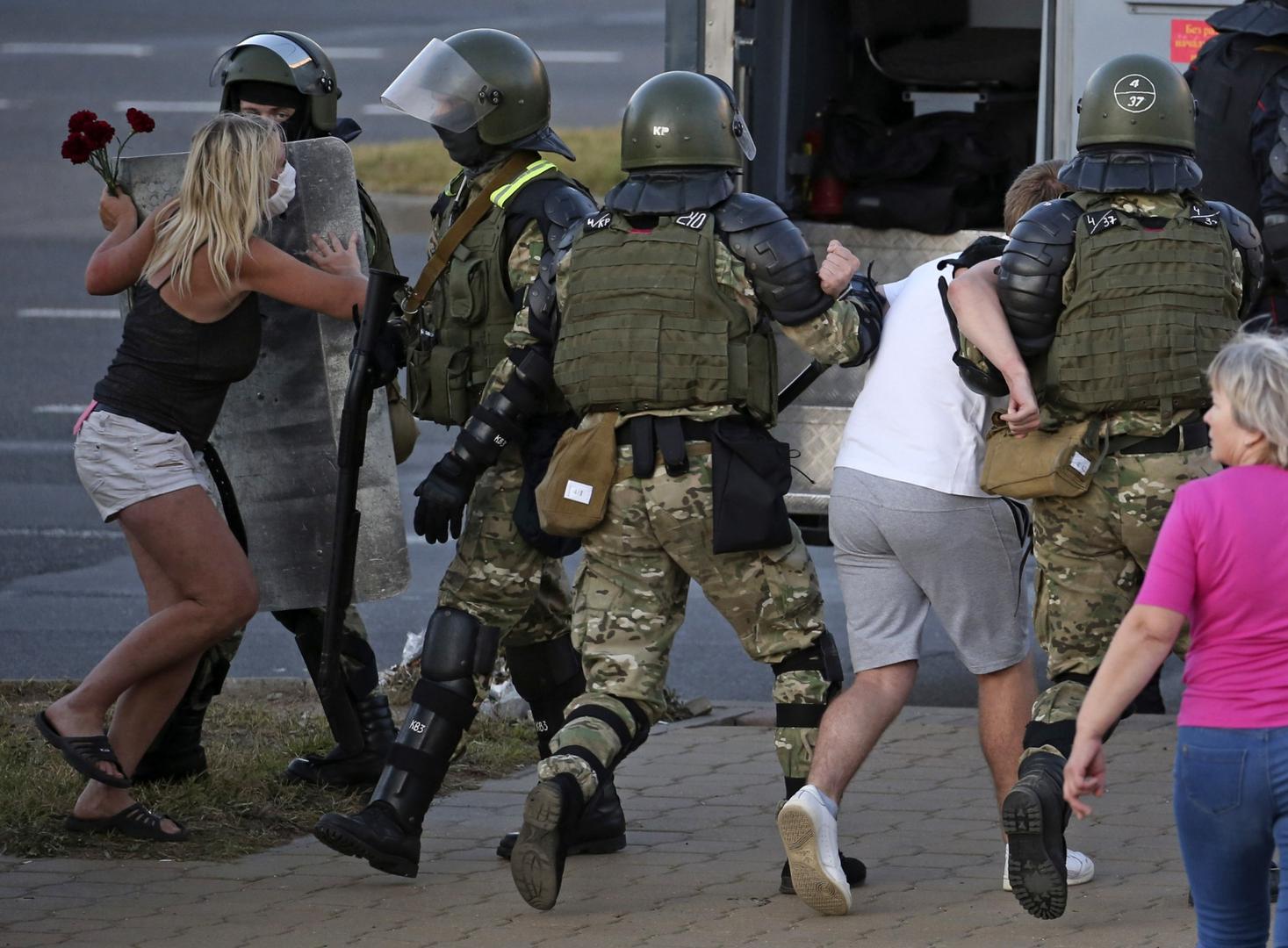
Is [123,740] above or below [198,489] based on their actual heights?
below

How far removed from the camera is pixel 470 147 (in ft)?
17.9

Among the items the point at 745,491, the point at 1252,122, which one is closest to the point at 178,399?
the point at 745,491

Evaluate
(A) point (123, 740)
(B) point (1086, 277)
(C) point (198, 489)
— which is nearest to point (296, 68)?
(C) point (198, 489)

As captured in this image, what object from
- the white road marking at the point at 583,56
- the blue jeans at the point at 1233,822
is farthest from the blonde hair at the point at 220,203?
the white road marking at the point at 583,56

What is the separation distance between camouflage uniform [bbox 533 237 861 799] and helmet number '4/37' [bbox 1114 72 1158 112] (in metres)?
0.77

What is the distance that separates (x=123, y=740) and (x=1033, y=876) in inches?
101

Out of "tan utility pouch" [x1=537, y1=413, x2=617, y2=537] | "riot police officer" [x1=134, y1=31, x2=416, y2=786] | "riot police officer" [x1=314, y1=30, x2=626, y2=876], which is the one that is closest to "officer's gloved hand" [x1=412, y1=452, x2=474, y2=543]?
"riot police officer" [x1=314, y1=30, x2=626, y2=876]

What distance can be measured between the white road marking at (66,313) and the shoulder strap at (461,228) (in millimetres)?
10540

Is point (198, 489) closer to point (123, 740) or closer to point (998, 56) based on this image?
point (123, 740)

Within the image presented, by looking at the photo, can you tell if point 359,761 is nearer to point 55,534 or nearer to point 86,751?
point 86,751

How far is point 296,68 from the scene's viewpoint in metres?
6.04

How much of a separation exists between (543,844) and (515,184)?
172 cm

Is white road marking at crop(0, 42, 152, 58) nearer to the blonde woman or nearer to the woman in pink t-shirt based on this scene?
the blonde woman

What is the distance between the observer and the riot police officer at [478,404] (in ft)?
17.0
